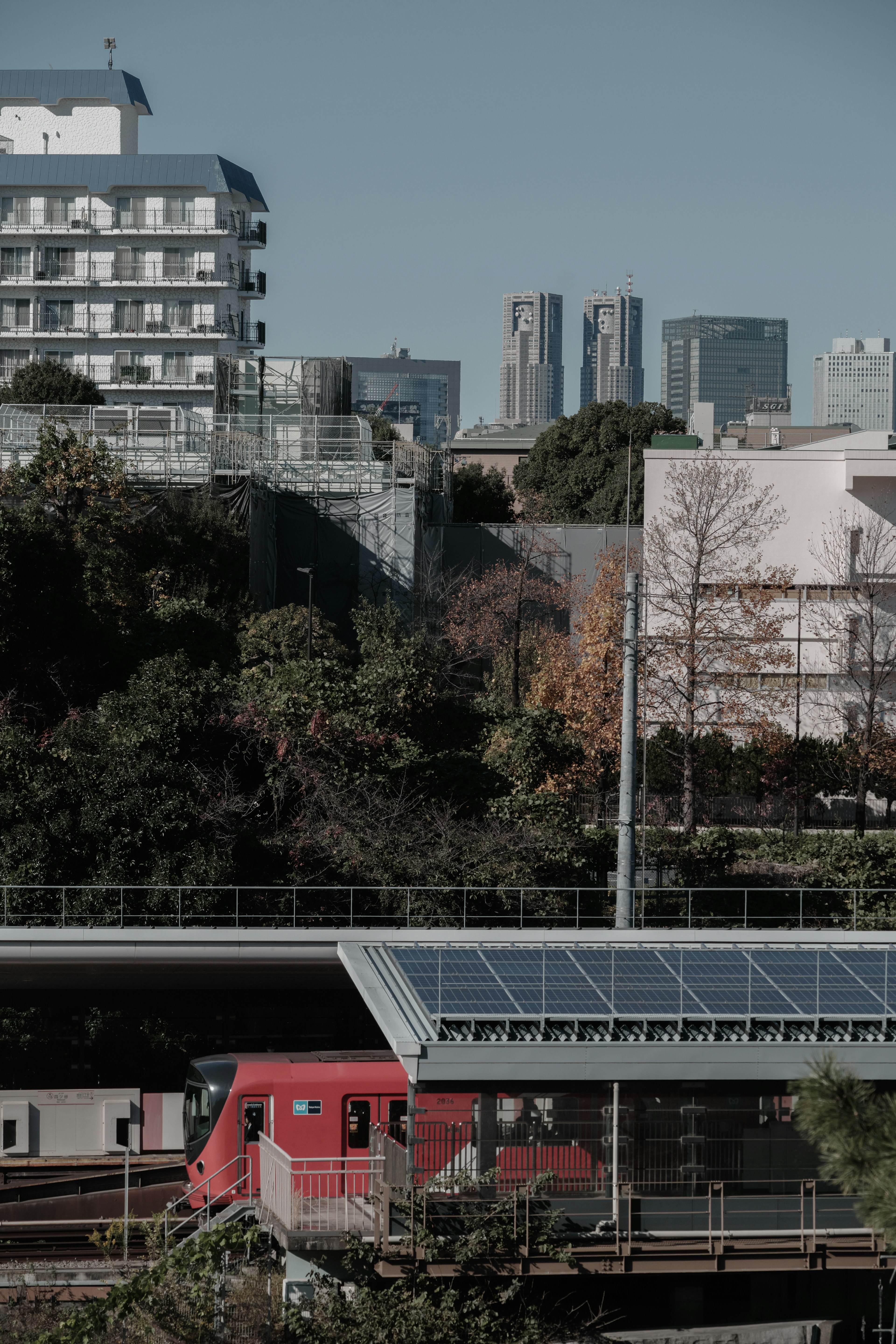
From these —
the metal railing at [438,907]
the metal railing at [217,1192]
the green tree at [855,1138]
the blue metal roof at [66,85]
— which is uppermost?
the blue metal roof at [66,85]

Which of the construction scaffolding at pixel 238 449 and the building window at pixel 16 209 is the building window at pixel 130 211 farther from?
the construction scaffolding at pixel 238 449

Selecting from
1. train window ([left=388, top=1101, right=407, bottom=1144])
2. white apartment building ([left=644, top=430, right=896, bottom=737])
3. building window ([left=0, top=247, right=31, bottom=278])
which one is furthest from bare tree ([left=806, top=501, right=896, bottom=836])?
building window ([left=0, top=247, right=31, bottom=278])

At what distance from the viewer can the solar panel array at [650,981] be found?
16484mm

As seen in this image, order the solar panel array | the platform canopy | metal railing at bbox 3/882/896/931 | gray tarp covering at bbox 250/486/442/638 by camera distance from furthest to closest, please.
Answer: gray tarp covering at bbox 250/486/442/638, metal railing at bbox 3/882/896/931, the solar panel array, the platform canopy

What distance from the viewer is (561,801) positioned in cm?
2880

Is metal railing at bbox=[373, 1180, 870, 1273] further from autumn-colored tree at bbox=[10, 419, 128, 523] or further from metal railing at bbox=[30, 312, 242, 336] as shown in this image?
metal railing at bbox=[30, 312, 242, 336]

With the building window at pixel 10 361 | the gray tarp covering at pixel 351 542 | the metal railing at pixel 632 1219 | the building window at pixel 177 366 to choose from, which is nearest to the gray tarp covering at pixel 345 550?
the gray tarp covering at pixel 351 542

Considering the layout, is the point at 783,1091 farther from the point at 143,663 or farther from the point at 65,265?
the point at 65,265

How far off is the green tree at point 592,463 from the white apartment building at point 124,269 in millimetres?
18943

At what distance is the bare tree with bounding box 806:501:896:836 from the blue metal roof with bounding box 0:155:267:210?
148ft

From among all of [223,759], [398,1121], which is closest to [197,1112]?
[398,1121]

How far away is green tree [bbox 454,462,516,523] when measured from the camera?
78562mm

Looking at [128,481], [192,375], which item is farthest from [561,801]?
[192,375]

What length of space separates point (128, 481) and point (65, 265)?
39.0 m
